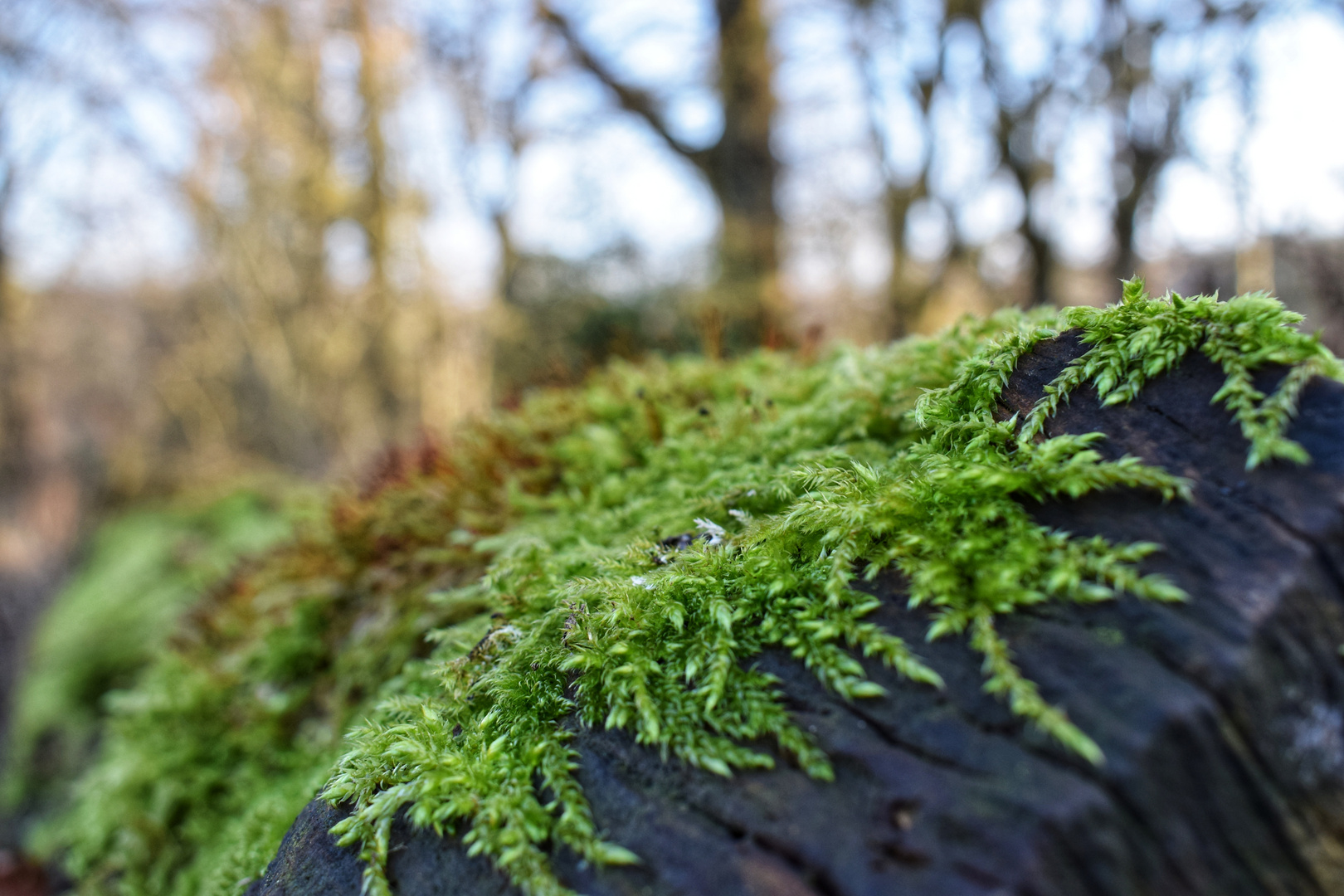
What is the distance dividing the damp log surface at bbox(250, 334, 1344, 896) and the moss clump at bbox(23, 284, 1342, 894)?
3 centimetres

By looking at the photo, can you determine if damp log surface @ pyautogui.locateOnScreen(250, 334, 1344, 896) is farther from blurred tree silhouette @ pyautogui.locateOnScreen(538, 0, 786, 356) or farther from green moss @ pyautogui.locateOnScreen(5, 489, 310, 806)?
blurred tree silhouette @ pyautogui.locateOnScreen(538, 0, 786, 356)

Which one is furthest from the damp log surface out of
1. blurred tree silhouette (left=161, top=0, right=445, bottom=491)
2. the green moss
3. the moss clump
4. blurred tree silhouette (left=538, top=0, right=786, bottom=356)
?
blurred tree silhouette (left=161, top=0, right=445, bottom=491)

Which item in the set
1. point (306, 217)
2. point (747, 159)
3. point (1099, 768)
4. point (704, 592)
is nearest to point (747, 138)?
point (747, 159)

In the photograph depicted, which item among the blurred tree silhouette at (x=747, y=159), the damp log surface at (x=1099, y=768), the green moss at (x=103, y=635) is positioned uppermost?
the blurred tree silhouette at (x=747, y=159)

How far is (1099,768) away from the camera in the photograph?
0.81 metres

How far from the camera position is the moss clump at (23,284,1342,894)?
980 millimetres

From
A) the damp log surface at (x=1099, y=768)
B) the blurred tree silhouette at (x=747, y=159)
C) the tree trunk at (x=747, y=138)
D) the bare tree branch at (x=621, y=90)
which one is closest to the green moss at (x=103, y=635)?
the damp log surface at (x=1099, y=768)

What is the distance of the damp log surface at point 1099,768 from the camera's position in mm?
803

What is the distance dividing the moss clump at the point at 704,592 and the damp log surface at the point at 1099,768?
0.10 feet

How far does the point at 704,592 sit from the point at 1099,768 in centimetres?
59

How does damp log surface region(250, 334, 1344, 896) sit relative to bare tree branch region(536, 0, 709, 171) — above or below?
below

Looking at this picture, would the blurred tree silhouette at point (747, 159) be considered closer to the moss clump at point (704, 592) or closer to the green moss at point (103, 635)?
the green moss at point (103, 635)

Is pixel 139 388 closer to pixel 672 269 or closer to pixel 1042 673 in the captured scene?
pixel 672 269

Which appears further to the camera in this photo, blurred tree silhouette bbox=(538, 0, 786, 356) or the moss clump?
blurred tree silhouette bbox=(538, 0, 786, 356)
